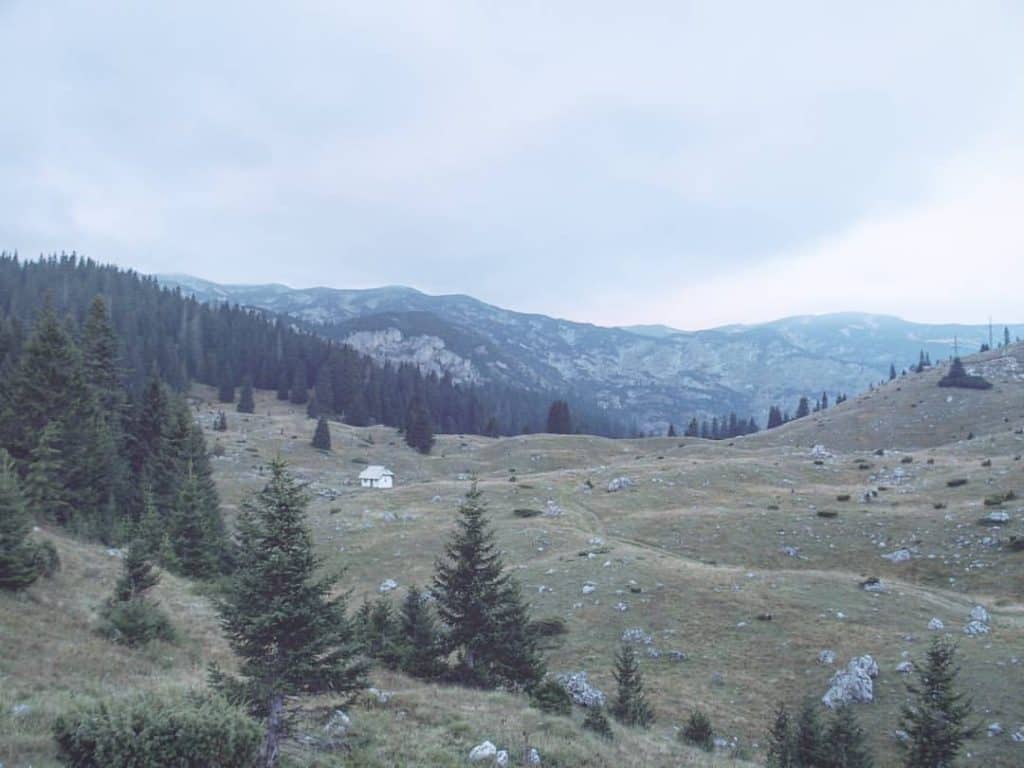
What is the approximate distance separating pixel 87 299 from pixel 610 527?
173125 millimetres

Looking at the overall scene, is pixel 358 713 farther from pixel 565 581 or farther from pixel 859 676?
pixel 565 581

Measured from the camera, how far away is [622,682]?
79.9ft

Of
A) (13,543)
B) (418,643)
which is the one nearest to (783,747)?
(418,643)

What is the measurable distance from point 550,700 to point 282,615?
39.0ft

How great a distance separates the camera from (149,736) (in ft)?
31.0

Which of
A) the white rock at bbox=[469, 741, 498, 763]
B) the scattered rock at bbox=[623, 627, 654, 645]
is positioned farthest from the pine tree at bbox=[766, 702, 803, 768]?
the scattered rock at bbox=[623, 627, 654, 645]

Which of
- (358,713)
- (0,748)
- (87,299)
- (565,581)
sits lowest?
(565,581)

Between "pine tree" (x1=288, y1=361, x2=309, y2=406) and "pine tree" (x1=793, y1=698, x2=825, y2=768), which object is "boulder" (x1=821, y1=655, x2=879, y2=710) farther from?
"pine tree" (x1=288, y1=361, x2=309, y2=406)

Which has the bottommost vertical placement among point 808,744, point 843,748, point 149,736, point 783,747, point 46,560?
point 783,747

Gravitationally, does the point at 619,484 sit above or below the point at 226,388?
below

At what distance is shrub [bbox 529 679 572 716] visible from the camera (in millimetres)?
20500

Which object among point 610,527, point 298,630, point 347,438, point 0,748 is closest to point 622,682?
point 298,630

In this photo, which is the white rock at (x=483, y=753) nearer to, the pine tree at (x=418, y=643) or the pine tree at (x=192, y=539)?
the pine tree at (x=418, y=643)

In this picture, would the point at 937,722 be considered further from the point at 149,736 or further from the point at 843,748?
the point at 149,736
